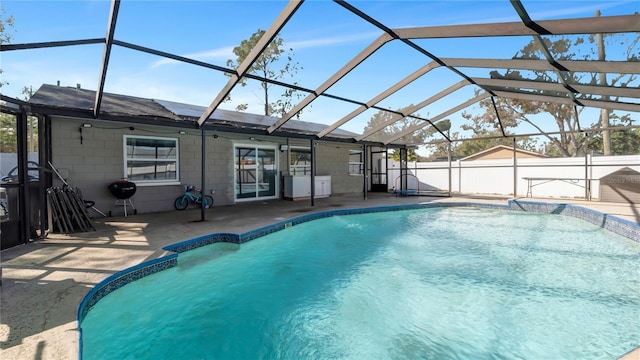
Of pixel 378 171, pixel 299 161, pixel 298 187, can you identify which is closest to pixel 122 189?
pixel 298 187

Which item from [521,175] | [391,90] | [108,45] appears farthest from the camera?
[521,175]

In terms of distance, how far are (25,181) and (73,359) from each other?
4.02m

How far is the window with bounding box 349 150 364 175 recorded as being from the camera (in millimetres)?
13367

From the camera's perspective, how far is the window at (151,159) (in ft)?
23.2

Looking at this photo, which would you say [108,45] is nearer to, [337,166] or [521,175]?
[337,166]

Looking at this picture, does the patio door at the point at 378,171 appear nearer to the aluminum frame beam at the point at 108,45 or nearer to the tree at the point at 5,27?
the aluminum frame beam at the point at 108,45

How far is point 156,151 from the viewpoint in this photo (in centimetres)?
750

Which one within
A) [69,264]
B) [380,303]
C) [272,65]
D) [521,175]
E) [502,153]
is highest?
[272,65]

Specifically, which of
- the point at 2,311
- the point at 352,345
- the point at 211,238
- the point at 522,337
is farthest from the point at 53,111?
the point at 522,337

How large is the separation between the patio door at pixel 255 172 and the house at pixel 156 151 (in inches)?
1.2

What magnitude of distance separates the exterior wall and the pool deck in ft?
1.89

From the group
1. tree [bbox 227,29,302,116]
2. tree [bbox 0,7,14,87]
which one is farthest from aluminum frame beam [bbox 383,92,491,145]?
tree [bbox 0,7,14,87]

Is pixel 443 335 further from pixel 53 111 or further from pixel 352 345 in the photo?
pixel 53 111

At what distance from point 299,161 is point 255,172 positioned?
2.04m
